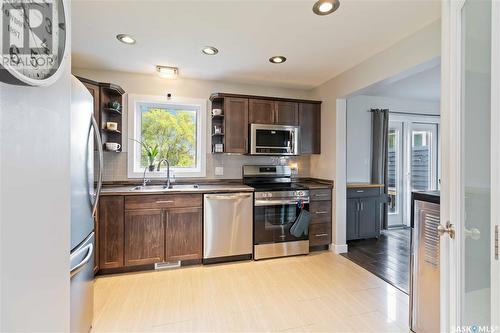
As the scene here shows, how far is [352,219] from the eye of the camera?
11.9 feet

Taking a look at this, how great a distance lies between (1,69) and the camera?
488 millimetres

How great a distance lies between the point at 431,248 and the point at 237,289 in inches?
66.0

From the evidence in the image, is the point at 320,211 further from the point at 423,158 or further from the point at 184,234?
the point at 423,158

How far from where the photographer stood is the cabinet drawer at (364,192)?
3.62 metres

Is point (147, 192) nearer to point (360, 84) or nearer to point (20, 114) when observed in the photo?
point (20, 114)

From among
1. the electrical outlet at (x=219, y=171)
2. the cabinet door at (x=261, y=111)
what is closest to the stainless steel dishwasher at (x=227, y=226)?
the electrical outlet at (x=219, y=171)

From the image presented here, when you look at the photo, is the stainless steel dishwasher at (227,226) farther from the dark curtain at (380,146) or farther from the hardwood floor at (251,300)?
the dark curtain at (380,146)

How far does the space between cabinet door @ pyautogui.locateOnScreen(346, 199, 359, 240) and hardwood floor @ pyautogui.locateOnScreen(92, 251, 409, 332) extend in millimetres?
923

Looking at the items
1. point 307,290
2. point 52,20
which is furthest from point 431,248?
point 52,20

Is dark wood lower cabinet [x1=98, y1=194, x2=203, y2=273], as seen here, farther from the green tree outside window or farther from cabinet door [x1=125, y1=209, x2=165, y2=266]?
the green tree outside window

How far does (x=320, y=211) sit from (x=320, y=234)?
0.32 metres

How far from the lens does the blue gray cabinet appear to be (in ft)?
11.9

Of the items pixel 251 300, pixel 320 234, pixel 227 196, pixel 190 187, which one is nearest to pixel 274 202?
pixel 227 196
